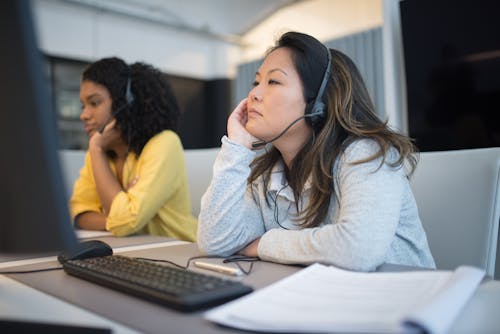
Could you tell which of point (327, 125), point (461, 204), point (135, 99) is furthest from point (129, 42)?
point (461, 204)

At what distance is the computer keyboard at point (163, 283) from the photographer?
1.82ft

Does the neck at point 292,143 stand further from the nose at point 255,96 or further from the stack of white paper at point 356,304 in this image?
the stack of white paper at point 356,304

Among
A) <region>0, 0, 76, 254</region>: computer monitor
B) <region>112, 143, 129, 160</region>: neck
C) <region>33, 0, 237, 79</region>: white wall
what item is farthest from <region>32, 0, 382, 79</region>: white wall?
<region>0, 0, 76, 254</region>: computer monitor

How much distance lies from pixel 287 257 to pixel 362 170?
25 cm

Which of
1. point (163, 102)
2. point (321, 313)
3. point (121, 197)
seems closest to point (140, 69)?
point (163, 102)

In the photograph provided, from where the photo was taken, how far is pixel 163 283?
612 mm

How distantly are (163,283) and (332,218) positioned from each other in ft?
1.83

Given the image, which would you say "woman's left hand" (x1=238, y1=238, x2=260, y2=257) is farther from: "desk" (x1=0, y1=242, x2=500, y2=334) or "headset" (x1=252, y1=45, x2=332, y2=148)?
"headset" (x1=252, y1=45, x2=332, y2=148)

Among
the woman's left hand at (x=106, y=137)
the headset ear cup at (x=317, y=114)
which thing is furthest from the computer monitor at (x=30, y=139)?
the woman's left hand at (x=106, y=137)

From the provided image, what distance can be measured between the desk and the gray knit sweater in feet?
0.23

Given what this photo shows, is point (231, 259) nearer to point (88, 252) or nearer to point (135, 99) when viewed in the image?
point (88, 252)

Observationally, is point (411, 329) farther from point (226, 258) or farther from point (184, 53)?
point (184, 53)

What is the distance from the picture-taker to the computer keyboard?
554 millimetres

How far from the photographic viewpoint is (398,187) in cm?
91
